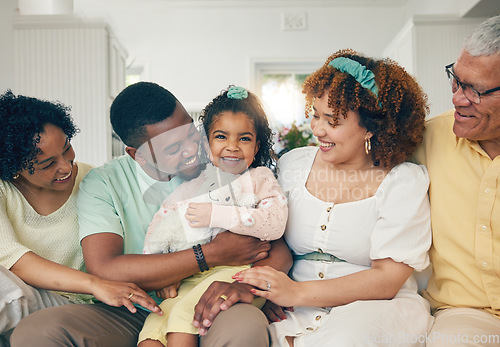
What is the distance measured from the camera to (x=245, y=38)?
5387mm

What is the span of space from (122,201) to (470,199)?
1033 mm

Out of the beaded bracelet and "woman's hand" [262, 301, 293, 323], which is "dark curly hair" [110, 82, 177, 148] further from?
"woman's hand" [262, 301, 293, 323]

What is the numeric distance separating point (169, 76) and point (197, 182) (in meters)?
4.11

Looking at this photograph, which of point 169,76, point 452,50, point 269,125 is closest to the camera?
point 269,125

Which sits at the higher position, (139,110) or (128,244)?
(139,110)

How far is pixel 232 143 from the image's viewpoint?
1448 mm

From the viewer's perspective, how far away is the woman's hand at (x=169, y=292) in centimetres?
129

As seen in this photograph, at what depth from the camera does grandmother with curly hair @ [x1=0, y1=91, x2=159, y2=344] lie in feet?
3.97

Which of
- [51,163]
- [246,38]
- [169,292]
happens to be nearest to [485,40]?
[169,292]

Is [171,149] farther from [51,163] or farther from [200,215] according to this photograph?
[51,163]

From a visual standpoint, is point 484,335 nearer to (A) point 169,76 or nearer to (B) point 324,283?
(B) point 324,283

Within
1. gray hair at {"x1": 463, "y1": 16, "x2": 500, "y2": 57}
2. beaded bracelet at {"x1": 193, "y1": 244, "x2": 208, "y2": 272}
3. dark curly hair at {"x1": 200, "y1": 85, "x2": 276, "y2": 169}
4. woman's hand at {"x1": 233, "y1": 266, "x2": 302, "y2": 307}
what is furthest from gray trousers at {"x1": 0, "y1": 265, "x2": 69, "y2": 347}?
gray hair at {"x1": 463, "y1": 16, "x2": 500, "y2": 57}

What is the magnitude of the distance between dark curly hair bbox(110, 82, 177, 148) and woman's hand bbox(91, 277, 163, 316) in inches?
18.1

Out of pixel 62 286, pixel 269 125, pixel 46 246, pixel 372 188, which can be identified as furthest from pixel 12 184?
pixel 372 188
